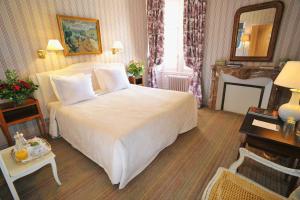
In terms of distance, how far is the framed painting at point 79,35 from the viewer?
275 cm

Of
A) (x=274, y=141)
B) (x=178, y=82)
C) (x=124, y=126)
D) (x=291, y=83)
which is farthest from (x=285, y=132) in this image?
(x=178, y=82)

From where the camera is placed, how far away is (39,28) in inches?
97.9

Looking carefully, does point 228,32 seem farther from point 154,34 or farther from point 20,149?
point 20,149

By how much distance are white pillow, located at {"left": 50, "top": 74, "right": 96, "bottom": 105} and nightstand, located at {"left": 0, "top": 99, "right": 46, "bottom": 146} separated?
0.38 meters

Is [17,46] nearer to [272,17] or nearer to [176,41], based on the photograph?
[176,41]

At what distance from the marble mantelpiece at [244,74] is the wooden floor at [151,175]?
109 centimetres

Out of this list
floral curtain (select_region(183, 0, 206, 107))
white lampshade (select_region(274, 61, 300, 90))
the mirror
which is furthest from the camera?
floral curtain (select_region(183, 0, 206, 107))

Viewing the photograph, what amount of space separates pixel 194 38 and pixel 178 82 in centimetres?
116

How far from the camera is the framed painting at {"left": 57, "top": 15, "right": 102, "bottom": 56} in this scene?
9.02 feet

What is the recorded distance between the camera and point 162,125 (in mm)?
2010

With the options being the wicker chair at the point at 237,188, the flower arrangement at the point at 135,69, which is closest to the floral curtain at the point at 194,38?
the flower arrangement at the point at 135,69

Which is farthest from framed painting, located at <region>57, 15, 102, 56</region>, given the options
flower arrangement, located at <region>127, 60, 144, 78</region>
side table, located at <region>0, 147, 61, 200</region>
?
side table, located at <region>0, 147, 61, 200</region>

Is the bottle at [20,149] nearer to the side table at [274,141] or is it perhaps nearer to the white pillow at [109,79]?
the white pillow at [109,79]

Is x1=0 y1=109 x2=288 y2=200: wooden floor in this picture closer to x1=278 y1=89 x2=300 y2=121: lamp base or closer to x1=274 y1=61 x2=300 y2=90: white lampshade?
x1=278 y1=89 x2=300 y2=121: lamp base
